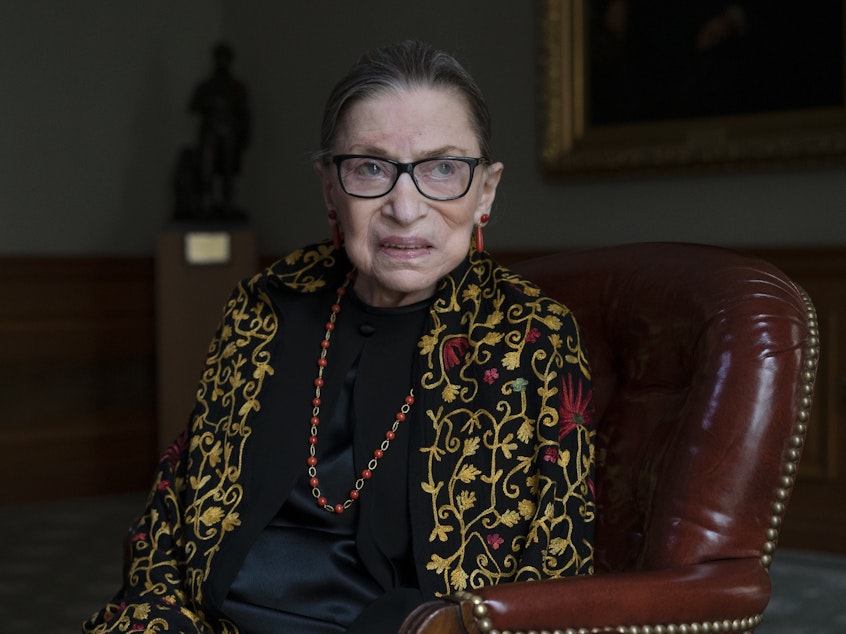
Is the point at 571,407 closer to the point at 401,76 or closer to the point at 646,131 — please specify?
the point at 401,76

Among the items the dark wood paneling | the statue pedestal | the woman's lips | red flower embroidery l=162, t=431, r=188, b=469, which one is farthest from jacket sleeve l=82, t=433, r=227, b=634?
the dark wood paneling

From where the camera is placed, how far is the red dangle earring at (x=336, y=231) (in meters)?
2.27

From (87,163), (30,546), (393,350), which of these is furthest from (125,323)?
(393,350)

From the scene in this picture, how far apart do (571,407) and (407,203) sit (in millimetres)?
456

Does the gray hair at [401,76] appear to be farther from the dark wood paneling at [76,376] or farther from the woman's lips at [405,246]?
the dark wood paneling at [76,376]

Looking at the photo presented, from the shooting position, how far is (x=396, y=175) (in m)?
2.09

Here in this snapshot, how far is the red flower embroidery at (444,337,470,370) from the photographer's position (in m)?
2.14

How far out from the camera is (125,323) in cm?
699

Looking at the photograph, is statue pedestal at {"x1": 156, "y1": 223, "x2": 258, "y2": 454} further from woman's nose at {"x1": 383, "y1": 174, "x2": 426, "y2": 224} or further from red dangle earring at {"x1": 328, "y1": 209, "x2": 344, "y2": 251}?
woman's nose at {"x1": 383, "y1": 174, "x2": 426, "y2": 224}

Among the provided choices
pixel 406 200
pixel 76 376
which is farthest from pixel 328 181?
pixel 76 376

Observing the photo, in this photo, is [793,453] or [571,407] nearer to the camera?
[793,453]

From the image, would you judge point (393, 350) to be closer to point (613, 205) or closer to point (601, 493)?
point (601, 493)

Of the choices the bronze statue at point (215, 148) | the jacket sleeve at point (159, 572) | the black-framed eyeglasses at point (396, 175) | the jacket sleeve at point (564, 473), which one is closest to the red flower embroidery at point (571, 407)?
the jacket sleeve at point (564, 473)

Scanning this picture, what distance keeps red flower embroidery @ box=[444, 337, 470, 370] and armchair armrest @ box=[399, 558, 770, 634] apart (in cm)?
52
